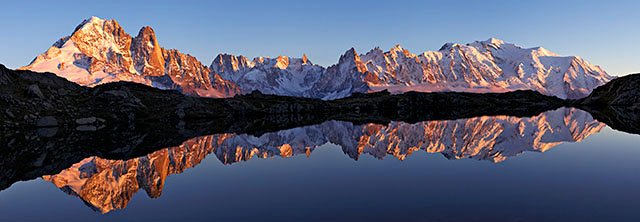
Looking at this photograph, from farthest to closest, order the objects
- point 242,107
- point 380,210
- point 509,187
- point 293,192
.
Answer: point 242,107, point 293,192, point 509,187, point 380,210

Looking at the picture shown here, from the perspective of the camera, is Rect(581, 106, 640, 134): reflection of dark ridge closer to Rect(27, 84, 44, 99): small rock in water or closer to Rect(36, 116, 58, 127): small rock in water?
Rect(36, 116, 58, 127): small rock in water

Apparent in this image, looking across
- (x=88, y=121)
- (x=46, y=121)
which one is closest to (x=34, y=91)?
(x=46, y=121)

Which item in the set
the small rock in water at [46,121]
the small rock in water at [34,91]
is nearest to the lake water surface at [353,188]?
the small rock in water at [46,121]

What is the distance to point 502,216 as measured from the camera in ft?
55.1

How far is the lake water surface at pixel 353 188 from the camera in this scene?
1841 cm

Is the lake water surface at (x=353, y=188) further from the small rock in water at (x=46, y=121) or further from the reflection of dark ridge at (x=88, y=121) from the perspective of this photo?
the small rock in water at (x=46, y=121)

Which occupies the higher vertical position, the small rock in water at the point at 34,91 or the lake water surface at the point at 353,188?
the small rock in water at the point at 34,91

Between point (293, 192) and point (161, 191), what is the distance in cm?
907

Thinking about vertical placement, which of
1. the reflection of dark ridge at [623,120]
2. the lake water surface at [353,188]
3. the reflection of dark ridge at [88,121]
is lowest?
the lake water surface at [353,188]

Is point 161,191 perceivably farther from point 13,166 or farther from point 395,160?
point 13,166

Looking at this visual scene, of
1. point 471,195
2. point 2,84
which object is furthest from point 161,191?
point 2,84

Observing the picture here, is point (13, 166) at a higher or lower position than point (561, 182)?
higher

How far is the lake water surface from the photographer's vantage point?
60.4 feet

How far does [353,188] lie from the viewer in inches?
951
